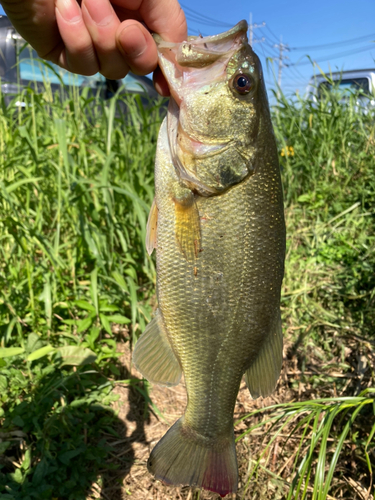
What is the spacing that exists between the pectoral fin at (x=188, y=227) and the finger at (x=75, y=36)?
0.76 metres

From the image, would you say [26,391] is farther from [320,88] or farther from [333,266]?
[320,88]

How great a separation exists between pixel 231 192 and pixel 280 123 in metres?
3.58

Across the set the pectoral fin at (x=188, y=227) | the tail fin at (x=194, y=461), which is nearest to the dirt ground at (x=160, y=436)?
the tail fin at (x=194, y=461)

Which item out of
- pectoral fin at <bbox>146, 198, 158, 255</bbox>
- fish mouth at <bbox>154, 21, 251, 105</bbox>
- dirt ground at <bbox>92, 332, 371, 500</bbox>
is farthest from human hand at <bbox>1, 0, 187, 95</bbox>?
dirt ground at <bbox>92, 332, 371, 500</bbox>

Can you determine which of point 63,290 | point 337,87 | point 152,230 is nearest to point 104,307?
point 63,290

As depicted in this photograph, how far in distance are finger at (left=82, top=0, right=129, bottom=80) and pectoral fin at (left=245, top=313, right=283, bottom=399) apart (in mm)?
1319

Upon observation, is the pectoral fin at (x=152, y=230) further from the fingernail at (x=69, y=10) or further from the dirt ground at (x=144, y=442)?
the dirt ground at (x=144, y=442)

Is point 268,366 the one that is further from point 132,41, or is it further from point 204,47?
point 132,41

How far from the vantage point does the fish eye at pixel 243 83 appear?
1.41 metres

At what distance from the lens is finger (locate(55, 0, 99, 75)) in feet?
4.58

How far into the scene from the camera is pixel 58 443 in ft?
6.57

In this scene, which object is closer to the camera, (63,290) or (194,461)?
(194,461)

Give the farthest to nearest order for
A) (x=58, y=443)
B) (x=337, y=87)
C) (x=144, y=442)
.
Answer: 1. (x=337, y=87)
2. (x=144, y=442)
3. (x=58, y=443)

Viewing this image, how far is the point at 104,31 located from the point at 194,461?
70.9 inches
